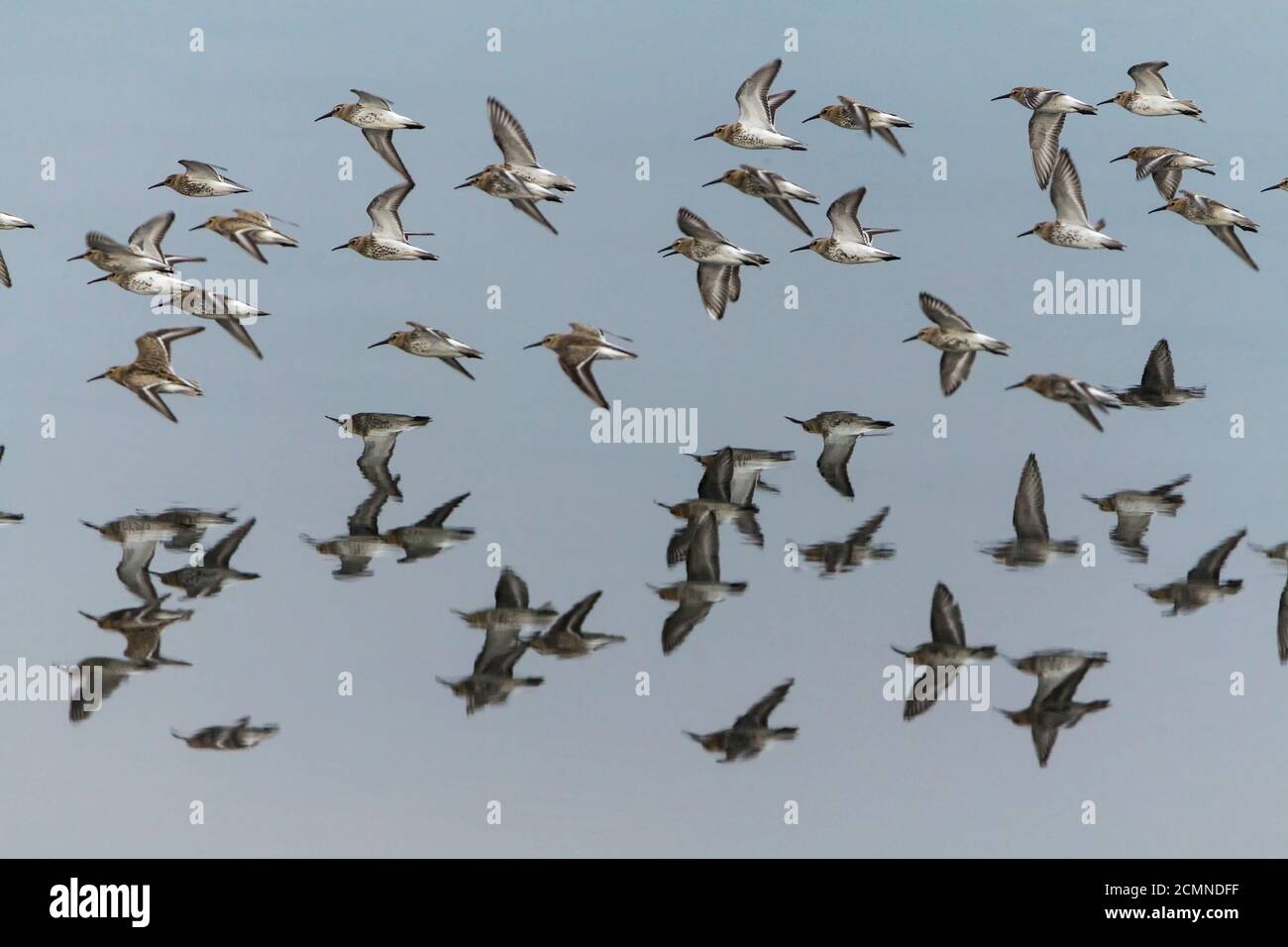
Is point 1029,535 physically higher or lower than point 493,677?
higher

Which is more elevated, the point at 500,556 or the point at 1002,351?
the point at 1002,351

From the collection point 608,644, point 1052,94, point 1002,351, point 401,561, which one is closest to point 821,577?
point 608,644

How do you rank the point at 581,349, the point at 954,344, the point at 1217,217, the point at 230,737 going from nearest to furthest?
the point at 230,737 < the point at 581,349 < the point at 954,344 < the point at 1217,217

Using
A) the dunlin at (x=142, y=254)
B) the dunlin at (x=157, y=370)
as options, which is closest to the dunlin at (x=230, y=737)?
the dunlin at (x=157, y=370)

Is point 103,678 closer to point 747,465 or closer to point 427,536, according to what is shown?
point 427,536

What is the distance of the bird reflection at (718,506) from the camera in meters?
14.2

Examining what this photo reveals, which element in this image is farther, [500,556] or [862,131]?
[862,131]

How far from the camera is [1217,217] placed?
1895cm

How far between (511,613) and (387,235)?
22.7 feet

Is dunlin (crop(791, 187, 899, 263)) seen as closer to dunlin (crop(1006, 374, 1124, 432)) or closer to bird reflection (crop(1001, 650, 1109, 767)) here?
dunlin (crop(1006, 374, 1124, 432))

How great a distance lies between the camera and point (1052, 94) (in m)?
19.3

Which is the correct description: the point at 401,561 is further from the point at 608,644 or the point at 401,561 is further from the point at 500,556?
the point at 608,644

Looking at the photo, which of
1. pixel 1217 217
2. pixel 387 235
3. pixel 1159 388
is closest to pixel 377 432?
pixel 387 235

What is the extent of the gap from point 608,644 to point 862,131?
27.5 feet
